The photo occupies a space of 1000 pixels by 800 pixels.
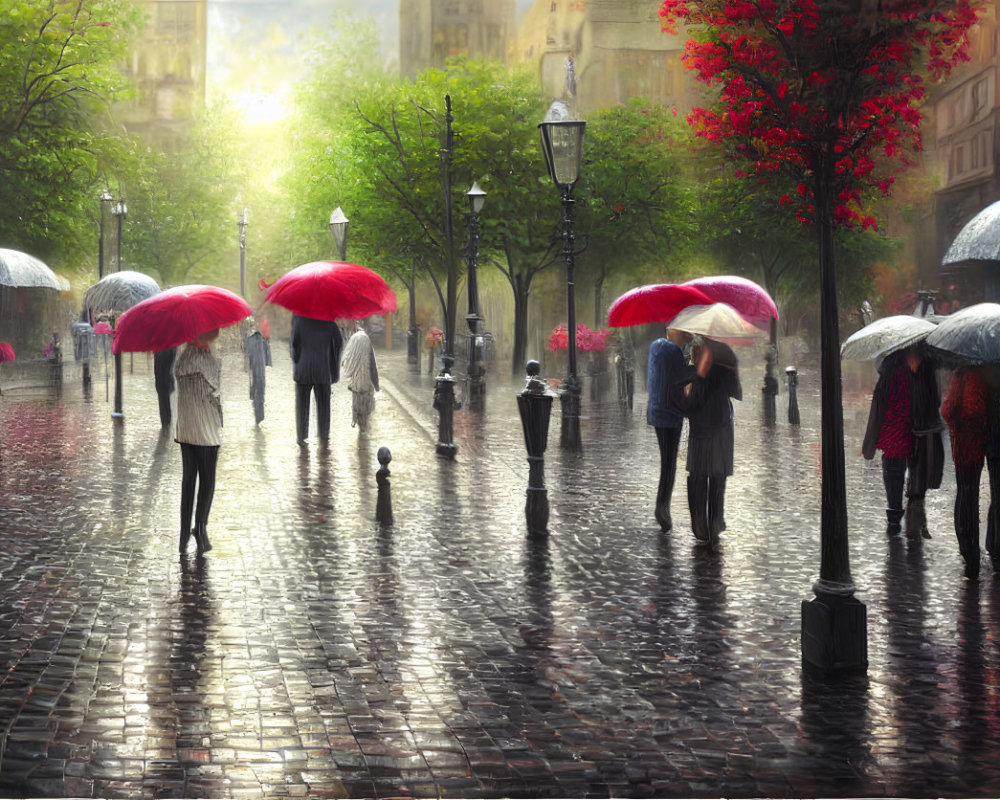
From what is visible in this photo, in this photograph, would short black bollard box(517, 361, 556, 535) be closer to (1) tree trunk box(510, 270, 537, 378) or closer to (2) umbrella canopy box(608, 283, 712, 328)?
(2) umbrella canopy box(608, 283, 712, 328)

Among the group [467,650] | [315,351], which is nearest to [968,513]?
[467,650]

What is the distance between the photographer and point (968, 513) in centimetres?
943

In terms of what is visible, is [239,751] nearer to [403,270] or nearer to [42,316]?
[42,316]

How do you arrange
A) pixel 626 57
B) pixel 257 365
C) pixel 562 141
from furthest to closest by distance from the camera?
pixel 626 57 < pixel 257 365 < pixel 562 141

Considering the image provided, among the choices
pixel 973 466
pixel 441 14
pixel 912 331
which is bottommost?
pixel 973 466

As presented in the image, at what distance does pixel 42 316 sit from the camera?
47438 millimetres

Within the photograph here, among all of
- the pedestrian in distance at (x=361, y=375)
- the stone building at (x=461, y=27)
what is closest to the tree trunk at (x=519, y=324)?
the pedestrian in distance at (x=361, y=375)

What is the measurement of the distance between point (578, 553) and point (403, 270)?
4397 cm

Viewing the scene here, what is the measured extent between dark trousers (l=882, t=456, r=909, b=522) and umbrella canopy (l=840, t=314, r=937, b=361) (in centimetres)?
96

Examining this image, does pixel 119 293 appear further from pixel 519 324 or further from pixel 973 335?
pixel 519 324

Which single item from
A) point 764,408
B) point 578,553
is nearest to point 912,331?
point 578,553

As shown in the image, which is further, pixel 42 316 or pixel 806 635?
pixel 42 316

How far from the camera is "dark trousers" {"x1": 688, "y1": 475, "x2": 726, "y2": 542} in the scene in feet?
35.0

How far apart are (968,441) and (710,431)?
6.77 ft
